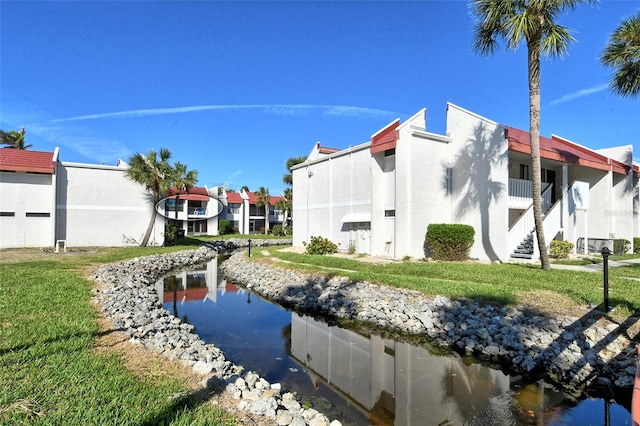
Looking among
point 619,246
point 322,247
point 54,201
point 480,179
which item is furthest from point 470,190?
point 54,201

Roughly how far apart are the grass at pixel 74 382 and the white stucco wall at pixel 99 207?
1931cm

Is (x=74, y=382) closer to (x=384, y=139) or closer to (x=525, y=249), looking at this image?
(x=384, y=139)

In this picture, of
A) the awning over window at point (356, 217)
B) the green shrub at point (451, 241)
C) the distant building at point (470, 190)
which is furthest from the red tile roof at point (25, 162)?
the green shrub at point (451, 241)

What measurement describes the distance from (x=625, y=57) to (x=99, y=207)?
96.2 ft

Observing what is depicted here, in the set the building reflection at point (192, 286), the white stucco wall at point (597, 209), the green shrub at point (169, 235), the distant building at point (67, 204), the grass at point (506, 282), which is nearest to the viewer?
the grass at point (506, 282)

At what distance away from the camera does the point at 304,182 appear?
80.1 feet

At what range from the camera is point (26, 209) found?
22625 mm

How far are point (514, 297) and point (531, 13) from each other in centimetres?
914

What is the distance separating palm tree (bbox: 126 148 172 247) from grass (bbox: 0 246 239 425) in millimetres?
18808

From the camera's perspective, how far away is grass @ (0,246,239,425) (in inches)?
138

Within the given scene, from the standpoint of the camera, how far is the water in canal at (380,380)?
17.0ft

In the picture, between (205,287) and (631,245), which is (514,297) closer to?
(205,287)

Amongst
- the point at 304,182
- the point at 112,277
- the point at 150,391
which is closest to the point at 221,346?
the point at 150,391

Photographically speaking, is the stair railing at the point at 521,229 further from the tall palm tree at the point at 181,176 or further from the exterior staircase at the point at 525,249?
the tall palm tree at the point at 181,176
